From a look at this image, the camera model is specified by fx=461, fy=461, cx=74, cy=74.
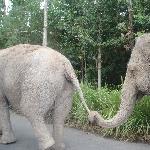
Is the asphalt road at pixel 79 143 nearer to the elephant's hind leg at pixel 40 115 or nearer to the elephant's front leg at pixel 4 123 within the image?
the elephant's front leg at pixel 4 123

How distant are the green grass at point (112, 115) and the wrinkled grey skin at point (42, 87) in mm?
1401

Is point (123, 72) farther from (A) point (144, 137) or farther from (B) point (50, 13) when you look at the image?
(A) point (144, 137)

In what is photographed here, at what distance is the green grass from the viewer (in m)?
7.41

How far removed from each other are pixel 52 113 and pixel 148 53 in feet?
5.47

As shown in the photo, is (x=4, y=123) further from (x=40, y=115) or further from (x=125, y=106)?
(x=125, y=106)

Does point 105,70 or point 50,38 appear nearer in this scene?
point 105,70

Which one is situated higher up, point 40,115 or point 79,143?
point 40,115

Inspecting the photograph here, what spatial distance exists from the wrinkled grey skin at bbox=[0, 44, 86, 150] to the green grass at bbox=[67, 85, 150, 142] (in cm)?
140

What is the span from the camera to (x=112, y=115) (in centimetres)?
797

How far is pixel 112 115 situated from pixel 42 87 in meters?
2.29

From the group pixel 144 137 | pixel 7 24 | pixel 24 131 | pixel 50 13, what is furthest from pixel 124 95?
pixel 7 24

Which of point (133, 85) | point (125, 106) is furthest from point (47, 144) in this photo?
point (133, 85)

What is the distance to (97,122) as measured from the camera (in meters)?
5.19

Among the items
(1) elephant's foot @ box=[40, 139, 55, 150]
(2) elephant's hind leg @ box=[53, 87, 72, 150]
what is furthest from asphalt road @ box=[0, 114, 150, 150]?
(1) elephant's foot @ box=[40, 139, 55, 150]
